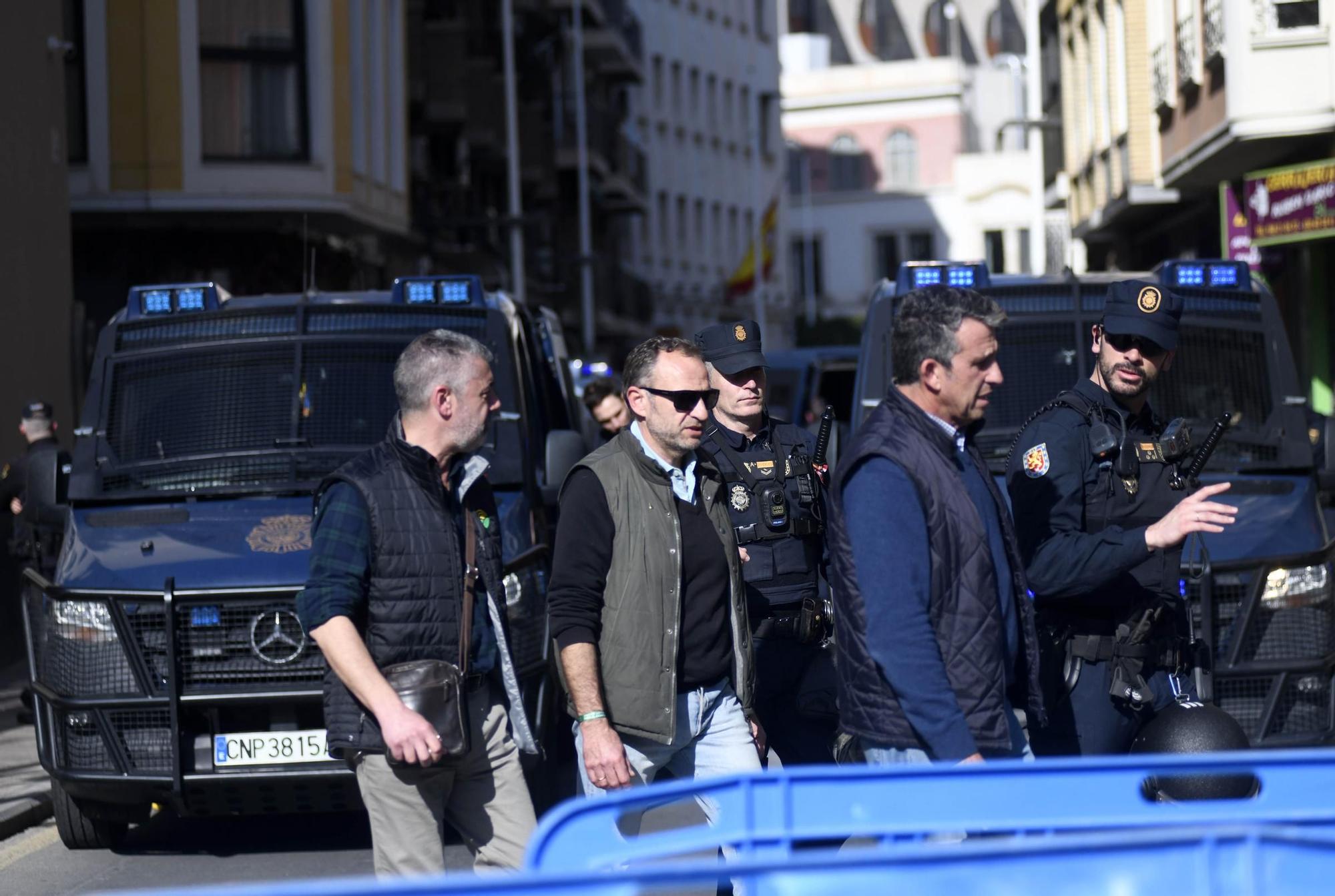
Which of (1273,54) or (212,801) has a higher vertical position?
(1273,54)

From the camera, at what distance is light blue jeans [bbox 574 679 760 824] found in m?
5.43

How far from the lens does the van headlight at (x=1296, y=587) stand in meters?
8.04

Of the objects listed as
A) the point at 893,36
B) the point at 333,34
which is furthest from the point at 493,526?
the point at 893,36

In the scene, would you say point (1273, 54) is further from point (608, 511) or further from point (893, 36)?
point (893, 36)

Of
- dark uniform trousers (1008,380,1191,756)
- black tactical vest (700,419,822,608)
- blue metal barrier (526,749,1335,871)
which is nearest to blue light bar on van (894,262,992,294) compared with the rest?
black tactical vest (700,419,822,608)

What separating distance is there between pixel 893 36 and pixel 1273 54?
78372 millimetres

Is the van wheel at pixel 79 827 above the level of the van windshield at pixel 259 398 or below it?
below

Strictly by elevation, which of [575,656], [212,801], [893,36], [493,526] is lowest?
[212,801]

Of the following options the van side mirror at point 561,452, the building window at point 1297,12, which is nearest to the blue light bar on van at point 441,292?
the van side mirror at point 561,452

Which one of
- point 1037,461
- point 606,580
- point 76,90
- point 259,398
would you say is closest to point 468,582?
point 606,580

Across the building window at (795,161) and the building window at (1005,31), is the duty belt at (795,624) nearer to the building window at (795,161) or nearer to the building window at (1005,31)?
the building window at (795,161)

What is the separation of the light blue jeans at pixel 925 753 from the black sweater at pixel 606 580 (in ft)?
2.41

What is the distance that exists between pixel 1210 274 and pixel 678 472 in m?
4.63

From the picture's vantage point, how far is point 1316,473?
28.4 ft
